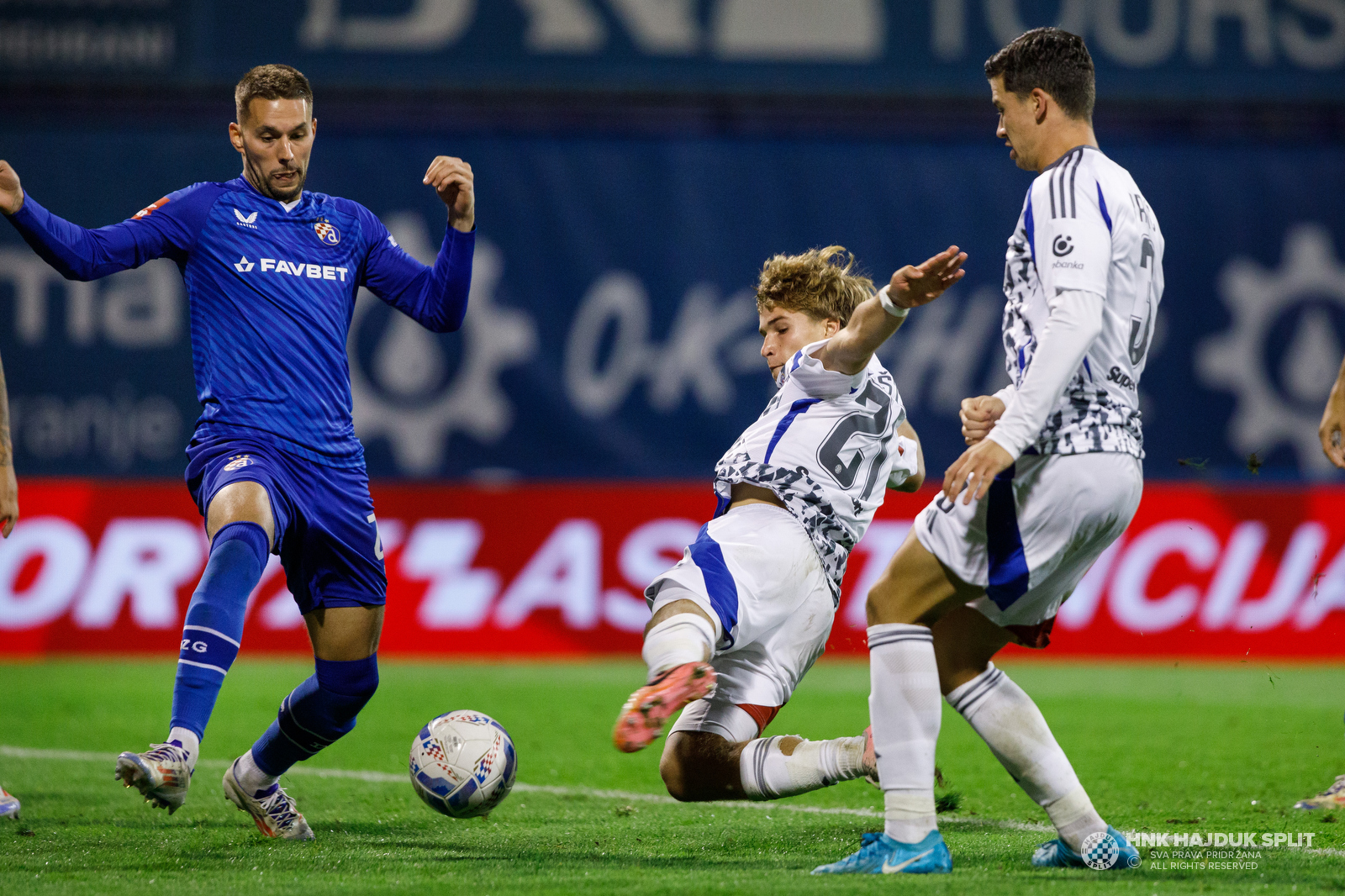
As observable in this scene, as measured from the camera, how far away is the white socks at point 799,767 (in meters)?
3.97

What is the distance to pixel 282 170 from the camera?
4488 millimetres

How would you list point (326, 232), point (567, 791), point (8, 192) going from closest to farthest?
point (8, 192) → point (326, 232) → point (567, 791)

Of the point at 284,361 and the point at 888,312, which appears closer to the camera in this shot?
the point at 888,312

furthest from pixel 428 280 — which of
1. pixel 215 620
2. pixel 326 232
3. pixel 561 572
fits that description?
pixel 561 572

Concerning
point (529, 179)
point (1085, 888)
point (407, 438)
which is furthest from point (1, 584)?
point (1085, 888)

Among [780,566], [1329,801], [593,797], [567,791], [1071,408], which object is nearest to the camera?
[1071,408]

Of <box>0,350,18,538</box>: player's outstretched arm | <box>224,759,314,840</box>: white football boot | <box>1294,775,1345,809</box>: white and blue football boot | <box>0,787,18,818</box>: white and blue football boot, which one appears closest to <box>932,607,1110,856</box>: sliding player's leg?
<box>1294,775,1345,809</box>: white and blue football boot

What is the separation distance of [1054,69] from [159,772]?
2.64 metres

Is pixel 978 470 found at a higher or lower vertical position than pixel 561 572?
higher

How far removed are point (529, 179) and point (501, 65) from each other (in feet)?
3.04

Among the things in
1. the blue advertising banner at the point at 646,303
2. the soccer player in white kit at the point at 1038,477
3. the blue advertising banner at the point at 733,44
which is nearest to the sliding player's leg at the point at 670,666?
the soccer player in white kit at the point at 1038,477

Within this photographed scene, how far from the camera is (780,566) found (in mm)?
4062

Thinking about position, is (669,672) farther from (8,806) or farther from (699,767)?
(8,806)

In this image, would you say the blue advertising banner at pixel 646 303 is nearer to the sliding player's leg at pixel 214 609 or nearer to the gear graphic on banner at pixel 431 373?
the gear graphic on banner at pixel 431 373
